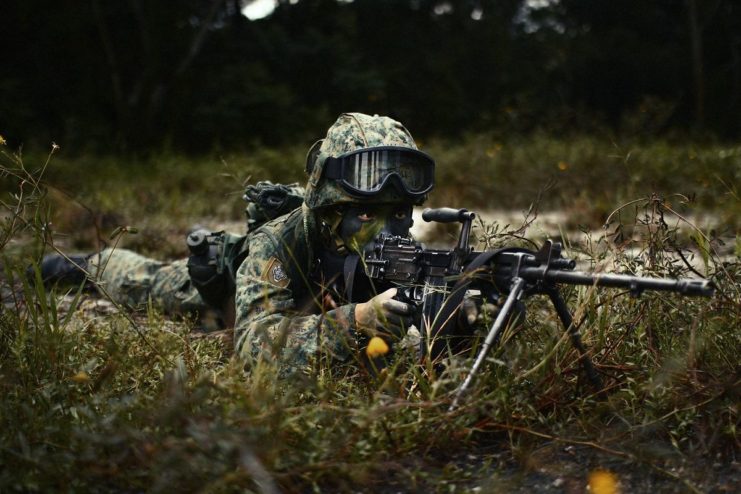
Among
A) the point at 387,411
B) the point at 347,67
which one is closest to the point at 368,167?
the point at 387,411

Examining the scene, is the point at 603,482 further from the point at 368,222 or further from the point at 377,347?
the point at 368,222

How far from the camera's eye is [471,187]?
7.86m

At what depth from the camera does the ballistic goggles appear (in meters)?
2.97

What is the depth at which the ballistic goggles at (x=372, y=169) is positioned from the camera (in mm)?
2975

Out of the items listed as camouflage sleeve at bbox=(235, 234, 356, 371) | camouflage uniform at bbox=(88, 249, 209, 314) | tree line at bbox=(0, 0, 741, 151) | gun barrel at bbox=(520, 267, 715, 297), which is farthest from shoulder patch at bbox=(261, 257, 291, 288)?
tree line at bbox=(0, 0, 741, 151)

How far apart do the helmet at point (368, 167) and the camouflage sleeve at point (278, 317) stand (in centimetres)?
29

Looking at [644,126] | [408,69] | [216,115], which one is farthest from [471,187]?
[408,69]

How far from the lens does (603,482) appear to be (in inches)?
83.5

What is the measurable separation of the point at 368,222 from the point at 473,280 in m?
0.67

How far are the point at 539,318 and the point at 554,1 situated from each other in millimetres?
17703

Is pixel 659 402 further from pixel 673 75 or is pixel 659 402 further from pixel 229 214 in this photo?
pixel 673 75

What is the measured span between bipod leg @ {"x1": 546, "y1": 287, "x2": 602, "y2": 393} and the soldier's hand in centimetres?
46

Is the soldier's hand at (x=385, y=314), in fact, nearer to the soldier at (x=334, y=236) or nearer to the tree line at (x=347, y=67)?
the soldier at (x=334, y=236)

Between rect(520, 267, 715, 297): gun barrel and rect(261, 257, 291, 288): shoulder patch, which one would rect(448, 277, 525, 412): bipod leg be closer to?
rect(520, 267, 715, 297): gun barrel
